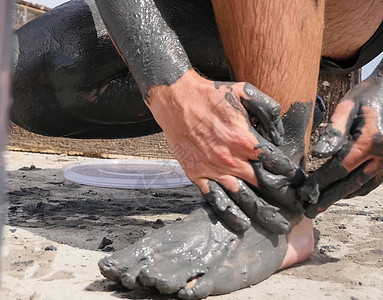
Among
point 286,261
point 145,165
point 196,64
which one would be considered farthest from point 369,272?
point 145,165

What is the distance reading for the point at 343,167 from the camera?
1.04 m

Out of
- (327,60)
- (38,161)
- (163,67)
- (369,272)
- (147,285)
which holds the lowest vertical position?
(38,161)

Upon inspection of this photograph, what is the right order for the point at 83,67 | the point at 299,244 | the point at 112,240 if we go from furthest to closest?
the point at 83,67, the point at 112,240, the point at 299,244

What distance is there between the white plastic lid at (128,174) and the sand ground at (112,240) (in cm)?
4

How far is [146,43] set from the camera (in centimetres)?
110

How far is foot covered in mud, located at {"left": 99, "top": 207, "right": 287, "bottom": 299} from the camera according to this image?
0.90 meters

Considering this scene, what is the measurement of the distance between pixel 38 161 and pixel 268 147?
2.12m

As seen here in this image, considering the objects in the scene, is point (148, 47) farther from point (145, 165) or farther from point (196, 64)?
point (145, 165)

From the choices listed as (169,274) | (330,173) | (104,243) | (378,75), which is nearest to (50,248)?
(104,243)

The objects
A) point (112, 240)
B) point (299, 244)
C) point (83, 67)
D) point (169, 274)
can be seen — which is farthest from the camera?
point (83, 67)

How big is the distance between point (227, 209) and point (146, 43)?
40 centimetres

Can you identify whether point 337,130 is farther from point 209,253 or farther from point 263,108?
point 209,253

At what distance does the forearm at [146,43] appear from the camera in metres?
1.08

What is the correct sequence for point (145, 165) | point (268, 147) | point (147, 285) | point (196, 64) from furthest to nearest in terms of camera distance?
point (145, 165) → point (196, 64) → point (268, 147) → point (147, 285)
